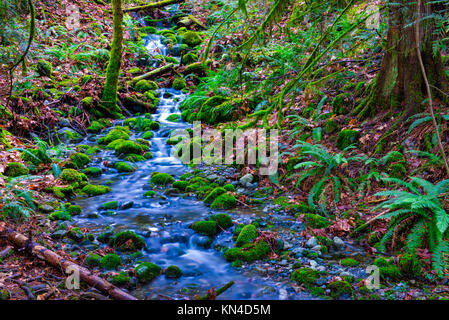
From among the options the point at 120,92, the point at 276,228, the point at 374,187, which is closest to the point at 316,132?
the point at 374,187

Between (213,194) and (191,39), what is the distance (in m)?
12.1

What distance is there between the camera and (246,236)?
4.60 metres

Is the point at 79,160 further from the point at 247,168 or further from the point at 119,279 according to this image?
the point at 119,279

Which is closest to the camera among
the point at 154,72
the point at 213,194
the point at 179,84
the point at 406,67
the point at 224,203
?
the point at 406,67

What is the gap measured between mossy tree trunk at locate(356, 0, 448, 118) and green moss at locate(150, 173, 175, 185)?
15.4 ft

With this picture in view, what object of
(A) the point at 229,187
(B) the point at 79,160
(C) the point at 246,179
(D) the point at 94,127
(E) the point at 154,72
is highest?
(E) the point at 154,72

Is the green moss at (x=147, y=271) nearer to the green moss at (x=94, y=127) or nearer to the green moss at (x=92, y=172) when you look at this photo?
the green moss at (x=92, y=172)

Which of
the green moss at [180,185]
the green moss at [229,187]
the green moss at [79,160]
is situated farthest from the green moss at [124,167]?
the green moss at [229,187]

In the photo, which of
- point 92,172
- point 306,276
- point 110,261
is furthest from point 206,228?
point 92,172

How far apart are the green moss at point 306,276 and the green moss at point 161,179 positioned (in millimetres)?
4117

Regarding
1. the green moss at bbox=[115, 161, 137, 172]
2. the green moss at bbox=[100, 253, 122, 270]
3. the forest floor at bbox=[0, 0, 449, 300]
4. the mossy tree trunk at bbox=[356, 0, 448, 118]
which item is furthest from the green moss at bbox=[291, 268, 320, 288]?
the green moss at bbox=[115, 161, 137, 172]

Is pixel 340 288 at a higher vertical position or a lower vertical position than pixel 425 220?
lower
